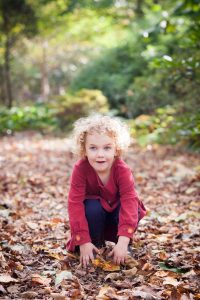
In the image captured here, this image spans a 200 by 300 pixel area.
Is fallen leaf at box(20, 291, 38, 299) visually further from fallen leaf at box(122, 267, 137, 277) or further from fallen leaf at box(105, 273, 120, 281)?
fallen leaf at box(122, 267, 137, 277)

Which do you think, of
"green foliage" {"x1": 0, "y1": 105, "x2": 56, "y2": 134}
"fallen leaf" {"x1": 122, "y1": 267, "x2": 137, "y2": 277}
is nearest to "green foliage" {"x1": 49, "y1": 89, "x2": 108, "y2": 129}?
"green foliage" {"x1": 0, "y1": 105, "x2": 56, "y2": 134}

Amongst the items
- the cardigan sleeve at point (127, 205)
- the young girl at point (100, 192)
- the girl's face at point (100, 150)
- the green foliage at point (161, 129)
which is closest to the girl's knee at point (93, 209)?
the young girl at point (100, 192)

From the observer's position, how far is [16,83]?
21.9 meters

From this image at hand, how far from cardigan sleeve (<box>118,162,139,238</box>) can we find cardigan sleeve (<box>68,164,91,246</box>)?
24 cm

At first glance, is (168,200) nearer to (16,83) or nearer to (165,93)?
(165,93)

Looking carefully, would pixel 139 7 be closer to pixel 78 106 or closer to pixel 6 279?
pixel 78 106

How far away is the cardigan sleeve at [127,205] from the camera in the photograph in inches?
104

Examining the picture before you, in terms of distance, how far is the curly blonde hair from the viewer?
2.72 meters

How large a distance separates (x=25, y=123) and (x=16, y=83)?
1072 centimetres

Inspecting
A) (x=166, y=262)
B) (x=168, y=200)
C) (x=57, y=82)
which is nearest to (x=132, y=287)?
(x=166, y=262)

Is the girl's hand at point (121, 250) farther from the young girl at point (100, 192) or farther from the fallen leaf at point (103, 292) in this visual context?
the fallen leaf at point (103, 292)

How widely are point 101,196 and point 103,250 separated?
0.40 meters

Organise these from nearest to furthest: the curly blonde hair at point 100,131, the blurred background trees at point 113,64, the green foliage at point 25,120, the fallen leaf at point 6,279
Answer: the fallen leaf at point 6,279
the curly blonde hair at point 100,131
the blurred background trees at point 113,64
the green foliage at point 25,120

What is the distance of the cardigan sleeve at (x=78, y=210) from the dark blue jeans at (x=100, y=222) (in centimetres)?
6
